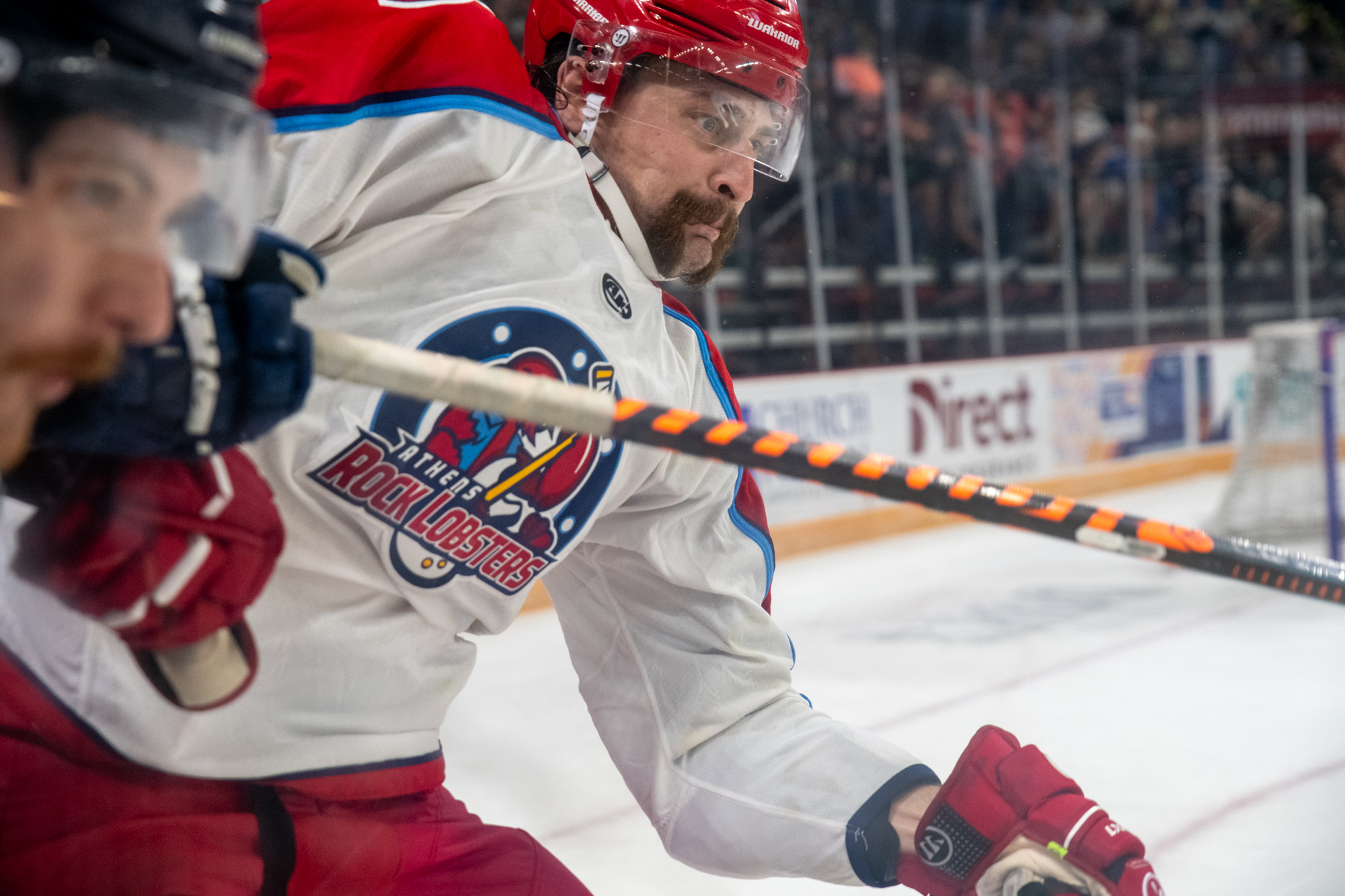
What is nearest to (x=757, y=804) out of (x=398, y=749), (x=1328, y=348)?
(x=398, y=749)

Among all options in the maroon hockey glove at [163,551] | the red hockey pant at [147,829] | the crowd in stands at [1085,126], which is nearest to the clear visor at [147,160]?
the maroon hockey glove at [163,551]

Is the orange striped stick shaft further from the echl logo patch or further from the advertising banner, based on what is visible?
the advertising banner

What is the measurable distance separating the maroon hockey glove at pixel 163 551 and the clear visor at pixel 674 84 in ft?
1.90

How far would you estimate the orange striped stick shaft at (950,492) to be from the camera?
658mm

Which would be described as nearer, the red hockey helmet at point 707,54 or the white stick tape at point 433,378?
the white stick tape at point 433,378

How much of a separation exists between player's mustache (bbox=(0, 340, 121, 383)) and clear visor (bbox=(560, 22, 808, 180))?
2.04ft

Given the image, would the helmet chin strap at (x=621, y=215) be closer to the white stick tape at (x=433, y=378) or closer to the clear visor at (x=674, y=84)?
the clear visor at (x=674, y=84)

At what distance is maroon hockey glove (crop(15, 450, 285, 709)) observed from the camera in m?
0.52

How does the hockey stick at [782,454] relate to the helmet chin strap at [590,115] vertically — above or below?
below

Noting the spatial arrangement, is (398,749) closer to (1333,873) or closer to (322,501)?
(322,501)

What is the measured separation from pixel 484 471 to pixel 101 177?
36 centimetres

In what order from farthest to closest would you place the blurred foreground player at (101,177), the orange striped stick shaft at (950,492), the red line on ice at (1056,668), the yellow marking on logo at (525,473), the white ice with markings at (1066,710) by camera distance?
the red line on ice at (1056,668)
the white ice with markings at (1066,710)
the yellow marking on logo at (525,473)
the orange striped stick shaft at (950,492)
the blurred foreground player at (101,177)

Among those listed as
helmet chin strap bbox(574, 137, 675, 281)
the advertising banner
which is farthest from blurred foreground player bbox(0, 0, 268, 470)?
the advertising banner

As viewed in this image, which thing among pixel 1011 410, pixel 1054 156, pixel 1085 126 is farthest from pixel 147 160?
pixel 1085 126
